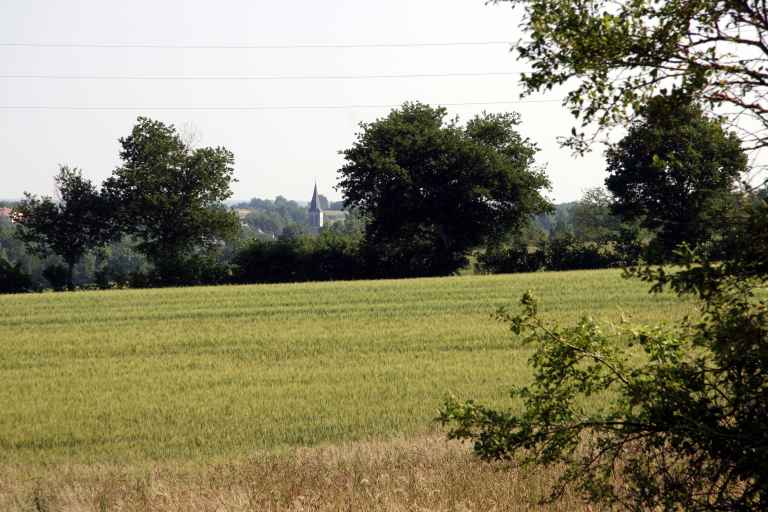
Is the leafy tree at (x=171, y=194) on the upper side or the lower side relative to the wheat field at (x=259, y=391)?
upper

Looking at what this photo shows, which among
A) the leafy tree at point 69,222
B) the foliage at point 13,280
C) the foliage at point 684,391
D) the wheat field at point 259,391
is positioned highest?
the leafy tree at point 69,222

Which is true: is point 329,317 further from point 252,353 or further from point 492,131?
point 492,131

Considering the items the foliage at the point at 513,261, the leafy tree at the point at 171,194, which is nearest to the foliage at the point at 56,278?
the leafy tree at the point at 171,194

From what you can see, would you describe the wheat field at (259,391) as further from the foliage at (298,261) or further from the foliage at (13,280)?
the foliage at (13,280)

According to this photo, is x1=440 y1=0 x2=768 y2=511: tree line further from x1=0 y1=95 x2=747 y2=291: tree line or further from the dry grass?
x1=0 y1=95 x2=747 y2=291: tree line

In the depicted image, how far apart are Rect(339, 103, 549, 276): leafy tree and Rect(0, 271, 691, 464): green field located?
1759 centimetres

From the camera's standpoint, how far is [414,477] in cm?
938

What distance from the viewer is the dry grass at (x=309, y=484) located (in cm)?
838

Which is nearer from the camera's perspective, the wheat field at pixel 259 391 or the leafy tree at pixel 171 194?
the wheat field at pixel 259 391

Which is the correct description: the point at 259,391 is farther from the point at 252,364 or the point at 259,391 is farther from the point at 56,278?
the point at 56,278

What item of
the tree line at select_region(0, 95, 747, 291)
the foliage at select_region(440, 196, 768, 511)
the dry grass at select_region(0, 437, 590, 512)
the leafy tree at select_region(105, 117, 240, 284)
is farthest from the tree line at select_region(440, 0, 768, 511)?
the leafy tree at select_region(105, 117, 240, 284)

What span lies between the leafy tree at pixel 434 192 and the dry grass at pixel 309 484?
42633 millimetres

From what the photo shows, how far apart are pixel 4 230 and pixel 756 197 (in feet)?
493

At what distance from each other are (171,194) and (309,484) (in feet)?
171
